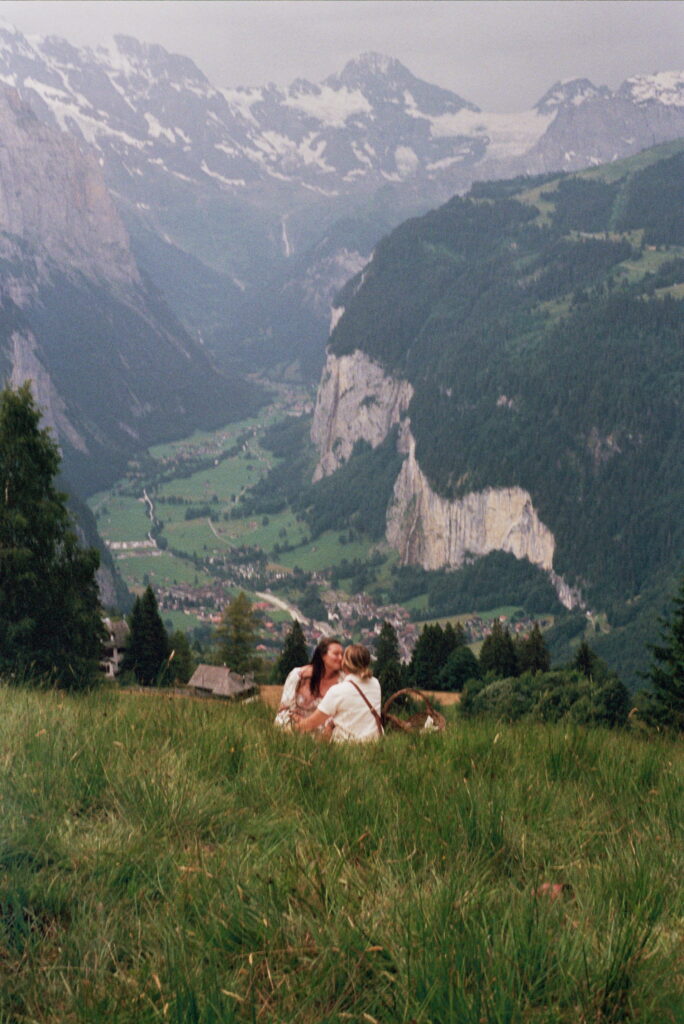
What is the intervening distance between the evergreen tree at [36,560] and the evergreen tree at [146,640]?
26.4 meters

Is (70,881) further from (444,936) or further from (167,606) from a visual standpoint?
(167,606)

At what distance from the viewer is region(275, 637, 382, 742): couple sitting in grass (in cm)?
738

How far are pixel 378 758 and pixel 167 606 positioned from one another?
15916cm

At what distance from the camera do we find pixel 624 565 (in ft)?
530

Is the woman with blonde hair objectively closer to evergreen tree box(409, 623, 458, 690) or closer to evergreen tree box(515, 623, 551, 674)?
evergreen tree box(409, 623, 458, 690)

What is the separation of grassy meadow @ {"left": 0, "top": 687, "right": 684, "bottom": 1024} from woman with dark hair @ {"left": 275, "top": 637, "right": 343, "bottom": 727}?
2570 mm

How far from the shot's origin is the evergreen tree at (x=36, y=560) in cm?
2253

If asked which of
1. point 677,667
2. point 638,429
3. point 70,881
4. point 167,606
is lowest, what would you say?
point 167,606

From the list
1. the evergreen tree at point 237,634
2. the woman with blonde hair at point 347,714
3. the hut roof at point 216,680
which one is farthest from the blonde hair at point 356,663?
the evergreen tree at point 237,634

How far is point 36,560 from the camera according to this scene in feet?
76.4

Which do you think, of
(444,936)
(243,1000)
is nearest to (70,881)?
(243,1000)

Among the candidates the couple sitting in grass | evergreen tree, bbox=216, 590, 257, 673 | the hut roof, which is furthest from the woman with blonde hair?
evergreen tree, bbox=216, 590, 257, 673

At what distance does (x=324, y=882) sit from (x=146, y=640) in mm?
49580

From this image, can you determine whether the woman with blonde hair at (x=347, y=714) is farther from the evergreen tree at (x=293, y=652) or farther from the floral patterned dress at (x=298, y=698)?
the evergreen tree at (x=293, y=652)
